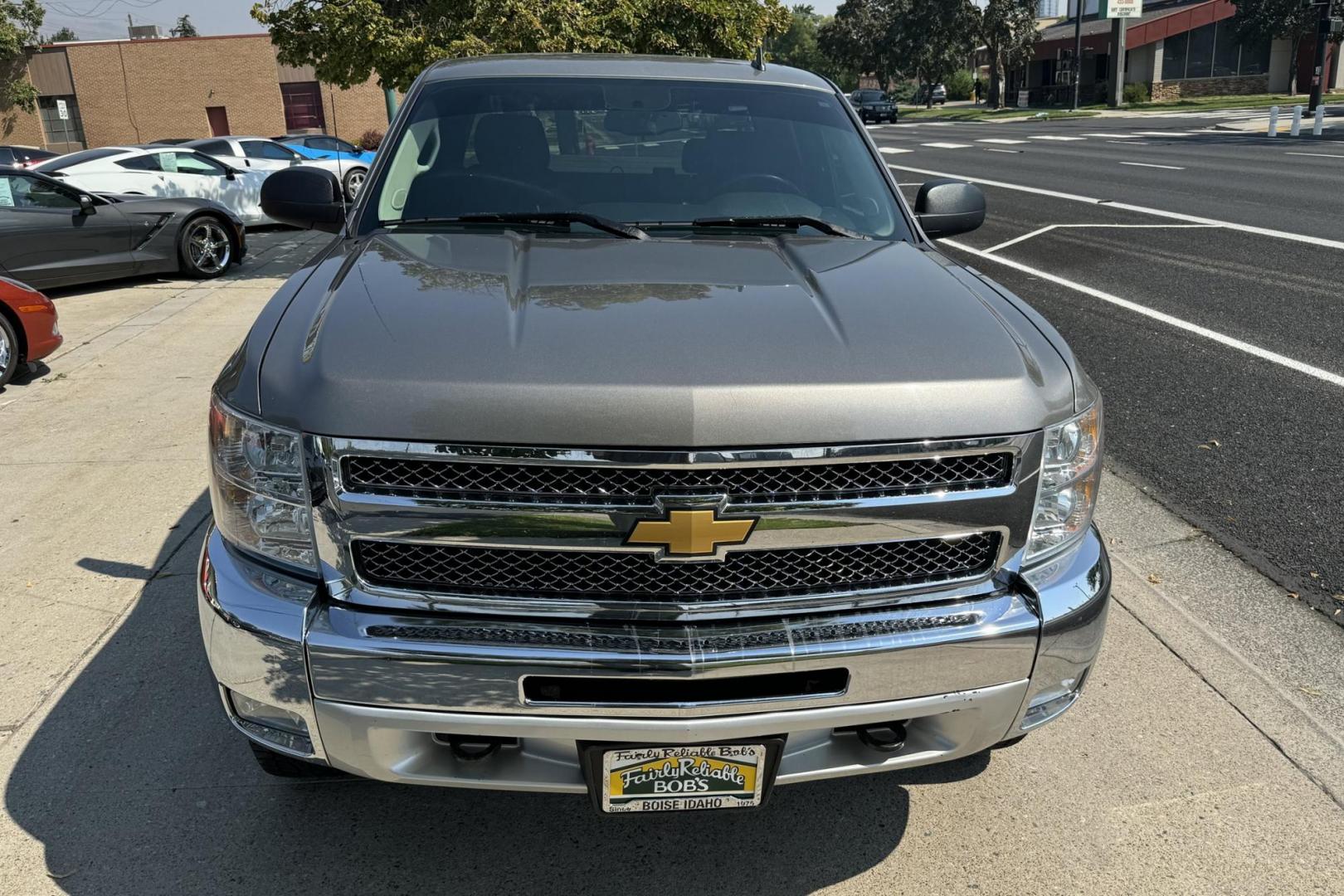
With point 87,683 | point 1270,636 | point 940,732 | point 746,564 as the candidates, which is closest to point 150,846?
point 87,683

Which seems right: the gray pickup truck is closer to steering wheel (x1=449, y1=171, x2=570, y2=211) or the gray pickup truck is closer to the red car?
steering wheel (x1=449, y1=171, x2=570, y2=211)

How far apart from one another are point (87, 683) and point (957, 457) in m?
2.91

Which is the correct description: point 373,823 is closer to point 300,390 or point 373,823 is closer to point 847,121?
point 300,390

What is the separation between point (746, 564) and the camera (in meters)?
2.34

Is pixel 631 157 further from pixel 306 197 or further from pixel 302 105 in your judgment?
pixel 302 105

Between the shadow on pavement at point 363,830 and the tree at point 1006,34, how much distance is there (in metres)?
68.4

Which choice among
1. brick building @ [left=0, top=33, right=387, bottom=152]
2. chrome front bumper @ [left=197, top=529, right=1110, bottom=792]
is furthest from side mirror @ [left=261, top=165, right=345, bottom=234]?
brick building @ [left=0, top=33, right=387, bottom=152]

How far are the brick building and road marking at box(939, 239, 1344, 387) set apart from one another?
37837 millimetres

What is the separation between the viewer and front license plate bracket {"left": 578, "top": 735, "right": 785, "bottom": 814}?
228 cm

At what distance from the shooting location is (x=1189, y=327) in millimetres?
8352

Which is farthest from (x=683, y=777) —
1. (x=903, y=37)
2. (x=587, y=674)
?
(x=903, y=37)

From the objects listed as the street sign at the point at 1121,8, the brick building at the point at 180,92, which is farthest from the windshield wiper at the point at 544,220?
the street sign at the point at 1121,8

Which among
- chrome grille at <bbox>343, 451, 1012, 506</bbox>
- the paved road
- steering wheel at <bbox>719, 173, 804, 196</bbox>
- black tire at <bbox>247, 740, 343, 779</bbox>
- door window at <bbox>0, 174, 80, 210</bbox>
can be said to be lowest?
the paved road

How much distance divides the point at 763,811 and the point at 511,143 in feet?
7.67
